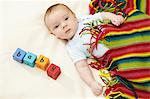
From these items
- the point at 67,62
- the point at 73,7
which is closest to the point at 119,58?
the point at 67,62

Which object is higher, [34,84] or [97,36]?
[97,36]

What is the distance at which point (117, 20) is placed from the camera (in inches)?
59.7

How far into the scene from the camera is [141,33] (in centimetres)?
149

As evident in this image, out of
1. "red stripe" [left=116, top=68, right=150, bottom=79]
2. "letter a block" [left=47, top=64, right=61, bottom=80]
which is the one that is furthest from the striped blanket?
"letter a block" [left=47, top=64, right=61, bottom=80]

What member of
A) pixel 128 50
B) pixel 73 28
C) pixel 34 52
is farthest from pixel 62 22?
pixel 128 50

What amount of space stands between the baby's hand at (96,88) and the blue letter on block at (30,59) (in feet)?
0.77

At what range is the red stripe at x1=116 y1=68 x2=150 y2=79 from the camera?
1.42 metres

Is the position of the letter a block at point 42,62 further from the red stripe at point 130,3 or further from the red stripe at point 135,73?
the red stripe at point 130,3

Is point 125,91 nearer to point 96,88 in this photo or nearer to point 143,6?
point 96,88

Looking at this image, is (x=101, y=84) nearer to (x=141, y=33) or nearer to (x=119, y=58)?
(x=119, y=58)

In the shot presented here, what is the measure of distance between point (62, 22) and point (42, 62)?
0.18 m

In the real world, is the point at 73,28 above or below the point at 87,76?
above

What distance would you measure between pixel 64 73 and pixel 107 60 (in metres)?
0.17

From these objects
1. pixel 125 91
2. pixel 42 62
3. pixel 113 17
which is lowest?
pixel 125 91
